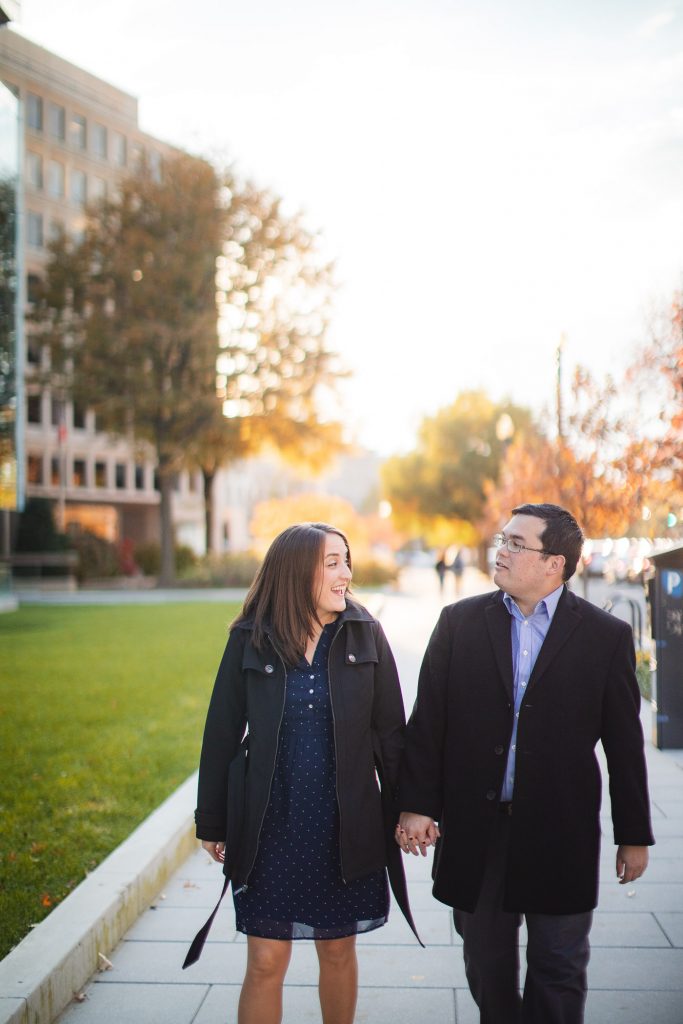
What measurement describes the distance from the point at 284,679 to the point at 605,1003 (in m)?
1.96

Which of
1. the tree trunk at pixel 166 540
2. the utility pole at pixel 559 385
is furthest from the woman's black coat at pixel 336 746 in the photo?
the tree trunk at pixel 166 540

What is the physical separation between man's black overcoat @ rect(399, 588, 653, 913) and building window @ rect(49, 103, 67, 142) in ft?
204

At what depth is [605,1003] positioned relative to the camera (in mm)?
4004

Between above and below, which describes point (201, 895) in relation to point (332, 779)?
below

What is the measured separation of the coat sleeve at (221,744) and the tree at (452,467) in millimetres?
52691

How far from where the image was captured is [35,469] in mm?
56250

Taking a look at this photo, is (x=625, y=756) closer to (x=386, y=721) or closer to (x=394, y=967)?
(x=386, y=721)

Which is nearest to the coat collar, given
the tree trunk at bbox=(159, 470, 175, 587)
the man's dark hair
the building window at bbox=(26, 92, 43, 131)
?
the man's dark hair

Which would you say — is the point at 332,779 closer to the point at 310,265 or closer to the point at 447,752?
the point at 447,752

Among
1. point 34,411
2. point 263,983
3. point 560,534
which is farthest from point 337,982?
point 34,411

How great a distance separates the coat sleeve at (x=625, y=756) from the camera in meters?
3.26

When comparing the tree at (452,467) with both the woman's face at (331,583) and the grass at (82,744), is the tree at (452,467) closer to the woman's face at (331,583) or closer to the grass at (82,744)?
the grass at (82,744)

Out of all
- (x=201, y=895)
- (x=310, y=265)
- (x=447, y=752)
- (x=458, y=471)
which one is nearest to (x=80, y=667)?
(x=201, y=895)

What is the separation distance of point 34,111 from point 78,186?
15.3ft
